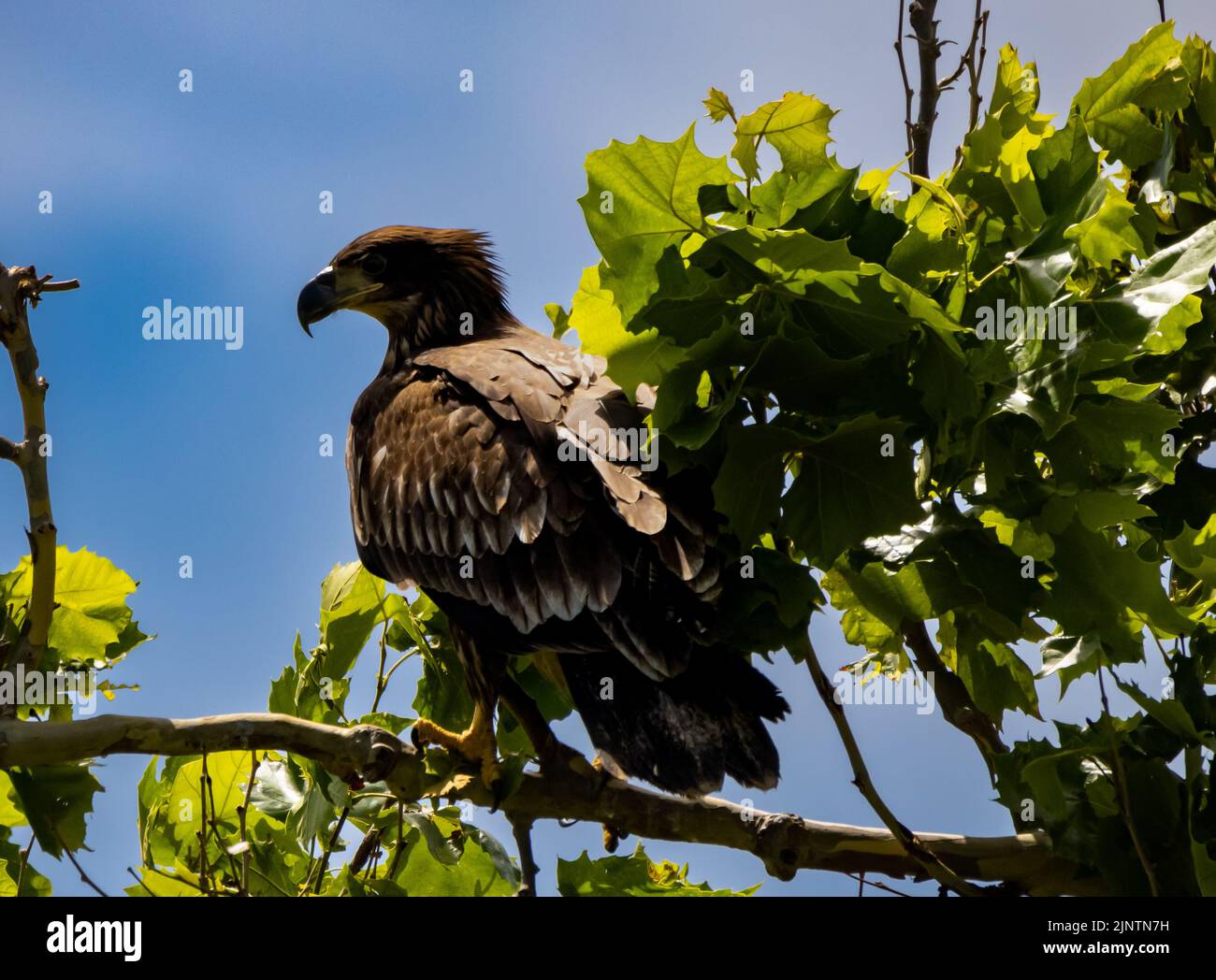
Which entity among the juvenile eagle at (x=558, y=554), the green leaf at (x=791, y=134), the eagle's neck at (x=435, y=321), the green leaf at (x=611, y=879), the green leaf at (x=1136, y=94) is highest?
the eagle's neck at (x=435, y=321)

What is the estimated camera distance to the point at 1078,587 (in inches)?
111

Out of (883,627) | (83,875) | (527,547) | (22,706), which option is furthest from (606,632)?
(22,706)

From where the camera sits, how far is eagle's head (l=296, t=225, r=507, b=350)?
19.1 feet

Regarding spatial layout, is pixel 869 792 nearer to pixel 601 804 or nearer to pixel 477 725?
pixel 601 804

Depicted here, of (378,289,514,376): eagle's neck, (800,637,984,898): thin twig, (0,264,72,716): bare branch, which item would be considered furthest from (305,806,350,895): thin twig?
(378,289,514,376): eagle's neck

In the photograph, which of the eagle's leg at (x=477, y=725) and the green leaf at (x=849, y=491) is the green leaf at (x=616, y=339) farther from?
the eagle's leg at (x=477, y=725)

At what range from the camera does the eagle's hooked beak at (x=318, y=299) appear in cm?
567

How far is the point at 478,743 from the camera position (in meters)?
4.00

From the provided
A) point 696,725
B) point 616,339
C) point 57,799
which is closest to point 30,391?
point 57,799

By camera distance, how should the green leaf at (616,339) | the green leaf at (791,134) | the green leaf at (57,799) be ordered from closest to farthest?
the green leaf at (791,134), the green leaf at (616,339), the green leaf at (57,799)

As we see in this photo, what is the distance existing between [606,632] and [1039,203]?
68.1 inches

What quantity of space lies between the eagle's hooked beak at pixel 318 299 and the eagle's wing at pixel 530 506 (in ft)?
3.15

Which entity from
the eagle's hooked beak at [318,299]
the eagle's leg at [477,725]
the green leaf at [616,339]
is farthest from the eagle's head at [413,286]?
the green leaf at [616,339]
